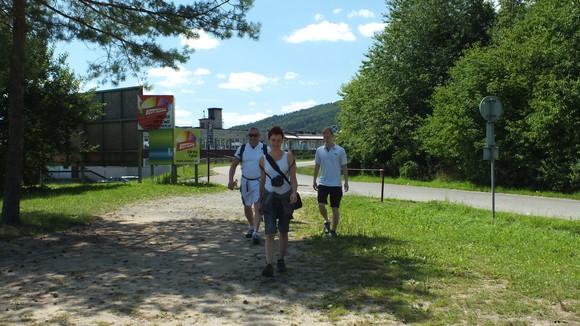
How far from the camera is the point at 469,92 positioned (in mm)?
22797

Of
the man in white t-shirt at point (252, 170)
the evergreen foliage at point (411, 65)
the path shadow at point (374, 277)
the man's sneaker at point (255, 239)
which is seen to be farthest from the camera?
the evergreen foliage at point (411, 65)

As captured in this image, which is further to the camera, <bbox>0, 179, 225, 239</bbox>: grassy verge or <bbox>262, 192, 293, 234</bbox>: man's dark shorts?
<bbox>0, 179, 225, 239</bbox>: grassy verge

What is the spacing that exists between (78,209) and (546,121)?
15126 mm

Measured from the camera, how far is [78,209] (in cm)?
1345

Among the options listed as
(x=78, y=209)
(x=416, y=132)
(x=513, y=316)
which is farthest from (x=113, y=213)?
(x=416, y=132)

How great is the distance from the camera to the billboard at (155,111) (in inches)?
985

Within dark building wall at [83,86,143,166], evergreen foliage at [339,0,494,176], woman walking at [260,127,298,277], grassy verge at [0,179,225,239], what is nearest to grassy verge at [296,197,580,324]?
woman walking at [260,127,298,277]

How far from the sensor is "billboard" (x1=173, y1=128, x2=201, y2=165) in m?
24.7

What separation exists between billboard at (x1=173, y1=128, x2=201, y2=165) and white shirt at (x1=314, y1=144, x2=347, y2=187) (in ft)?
54.1

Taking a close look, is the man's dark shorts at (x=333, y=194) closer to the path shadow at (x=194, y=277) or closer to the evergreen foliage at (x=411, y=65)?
the path shadow at (x=194, y=277)

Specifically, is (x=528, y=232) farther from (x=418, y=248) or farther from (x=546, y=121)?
(x=546, y=121)

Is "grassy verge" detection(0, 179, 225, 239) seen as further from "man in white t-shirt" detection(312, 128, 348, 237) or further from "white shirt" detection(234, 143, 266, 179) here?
"man in white t-shirt" detection(312, 128, 348, 237)

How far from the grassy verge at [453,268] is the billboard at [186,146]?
13.9 meters

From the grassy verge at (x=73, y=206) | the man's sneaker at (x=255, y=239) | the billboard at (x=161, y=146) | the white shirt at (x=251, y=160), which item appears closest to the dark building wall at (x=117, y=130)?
the billboard at (x=161, y=146)
